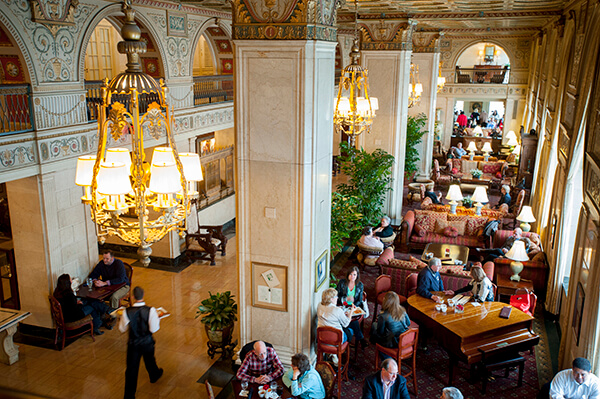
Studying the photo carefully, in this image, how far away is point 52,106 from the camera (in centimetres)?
812

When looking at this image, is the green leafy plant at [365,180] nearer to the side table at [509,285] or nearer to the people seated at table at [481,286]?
the side table at [509,285]

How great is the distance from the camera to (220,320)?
7.62 m

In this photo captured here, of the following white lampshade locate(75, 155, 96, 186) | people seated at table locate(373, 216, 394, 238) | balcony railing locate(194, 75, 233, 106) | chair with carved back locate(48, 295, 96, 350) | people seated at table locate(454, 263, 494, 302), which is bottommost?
chair with carved back locate(48, 295, 96, 350)

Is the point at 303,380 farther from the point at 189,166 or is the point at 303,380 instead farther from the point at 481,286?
the point at 481,286

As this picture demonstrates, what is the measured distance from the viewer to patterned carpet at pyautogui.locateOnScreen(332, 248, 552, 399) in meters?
7.19

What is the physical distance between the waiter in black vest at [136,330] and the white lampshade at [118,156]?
8.40ft

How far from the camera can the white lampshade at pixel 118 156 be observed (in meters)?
4.48

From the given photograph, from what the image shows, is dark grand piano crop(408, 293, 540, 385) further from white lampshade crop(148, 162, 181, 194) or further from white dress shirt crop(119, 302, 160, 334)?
white lampshade crop(148, 162, 181, 194)

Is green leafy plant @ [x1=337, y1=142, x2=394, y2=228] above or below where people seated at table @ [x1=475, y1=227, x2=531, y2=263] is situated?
above

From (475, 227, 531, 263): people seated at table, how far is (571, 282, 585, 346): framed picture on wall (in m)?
3.52

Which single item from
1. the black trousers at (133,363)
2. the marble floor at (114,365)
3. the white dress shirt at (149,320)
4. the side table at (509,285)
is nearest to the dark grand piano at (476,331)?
the side table at (509,285)

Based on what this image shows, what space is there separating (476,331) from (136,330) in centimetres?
456

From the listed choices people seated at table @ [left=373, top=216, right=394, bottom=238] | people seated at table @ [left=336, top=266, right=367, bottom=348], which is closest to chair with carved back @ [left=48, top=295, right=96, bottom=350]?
people seated at table @ [left=336, top=266, right=367, bottom=348]

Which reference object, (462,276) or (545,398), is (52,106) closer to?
(462,276)
